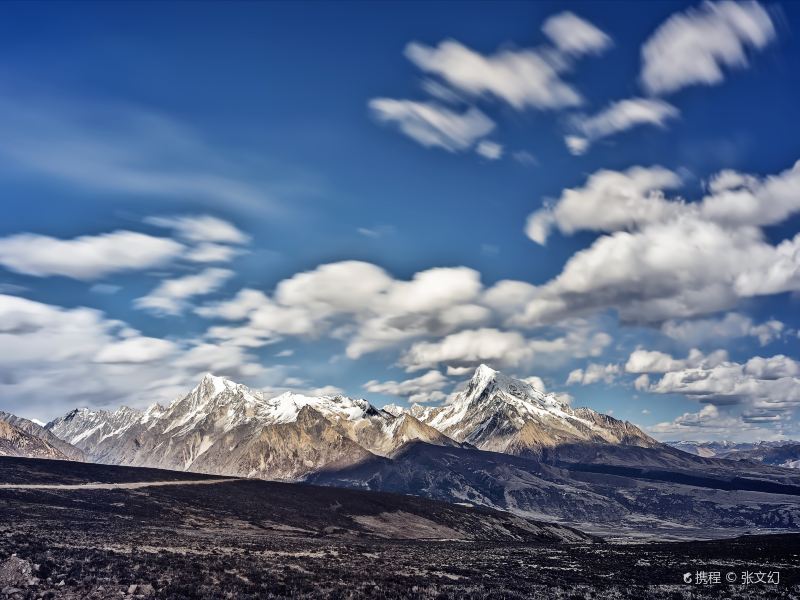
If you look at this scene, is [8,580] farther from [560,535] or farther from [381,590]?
[560,535]

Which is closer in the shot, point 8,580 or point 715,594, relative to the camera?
point 8,580

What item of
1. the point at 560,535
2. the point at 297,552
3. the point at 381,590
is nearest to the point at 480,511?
the point at 560,535

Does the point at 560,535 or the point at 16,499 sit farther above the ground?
the point at 16,499

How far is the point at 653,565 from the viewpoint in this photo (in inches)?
2569

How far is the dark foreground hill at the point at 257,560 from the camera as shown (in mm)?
39156

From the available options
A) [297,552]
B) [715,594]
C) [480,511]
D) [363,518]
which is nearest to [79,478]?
[363,518]

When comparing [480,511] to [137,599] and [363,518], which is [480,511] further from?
[137,599]

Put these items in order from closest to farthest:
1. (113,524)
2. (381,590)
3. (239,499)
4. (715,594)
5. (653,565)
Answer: (381,590)
(715,594)
(653,565)
(113,524)
(239,499)

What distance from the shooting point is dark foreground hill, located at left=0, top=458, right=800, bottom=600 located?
39156mm

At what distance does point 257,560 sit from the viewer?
51.8m

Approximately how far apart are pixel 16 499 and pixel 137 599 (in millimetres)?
59663

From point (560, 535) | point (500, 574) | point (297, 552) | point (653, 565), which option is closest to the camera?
point (500, 574)

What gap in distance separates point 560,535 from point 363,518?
2131 inches

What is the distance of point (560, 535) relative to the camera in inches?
5901
